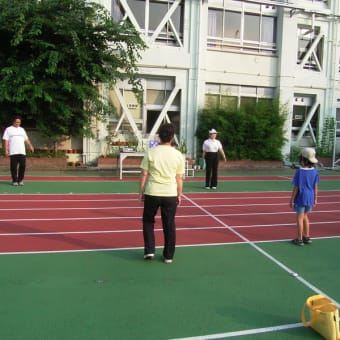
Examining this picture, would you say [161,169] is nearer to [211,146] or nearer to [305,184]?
[305,184]

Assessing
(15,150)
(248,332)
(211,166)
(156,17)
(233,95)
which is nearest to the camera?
(248,332)

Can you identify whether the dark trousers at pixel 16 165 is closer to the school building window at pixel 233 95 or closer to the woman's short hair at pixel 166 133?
the woman's short hair at pixel 166 133

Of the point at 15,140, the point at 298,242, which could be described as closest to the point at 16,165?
the point at 15,140

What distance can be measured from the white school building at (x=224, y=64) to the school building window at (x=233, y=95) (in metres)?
0.05

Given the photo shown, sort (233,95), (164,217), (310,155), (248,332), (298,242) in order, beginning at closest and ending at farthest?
(248,332) → (164,217) → (310,155) → (298,242) → (233,95)

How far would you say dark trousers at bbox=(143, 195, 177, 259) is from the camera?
5.85m

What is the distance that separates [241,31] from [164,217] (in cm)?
1722

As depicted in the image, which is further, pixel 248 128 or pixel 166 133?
pixel 248 128

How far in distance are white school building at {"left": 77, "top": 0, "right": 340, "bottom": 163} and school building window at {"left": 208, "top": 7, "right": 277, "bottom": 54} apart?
0.05 metres

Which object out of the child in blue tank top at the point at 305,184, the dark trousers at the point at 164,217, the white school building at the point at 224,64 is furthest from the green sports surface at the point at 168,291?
the white school building at the point at 224,64

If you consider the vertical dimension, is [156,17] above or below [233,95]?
above

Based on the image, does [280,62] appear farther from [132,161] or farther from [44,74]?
[44,74]

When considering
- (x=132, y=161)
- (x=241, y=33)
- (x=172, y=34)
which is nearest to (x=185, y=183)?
(x=132, y=161)

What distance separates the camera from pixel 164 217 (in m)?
5.91
